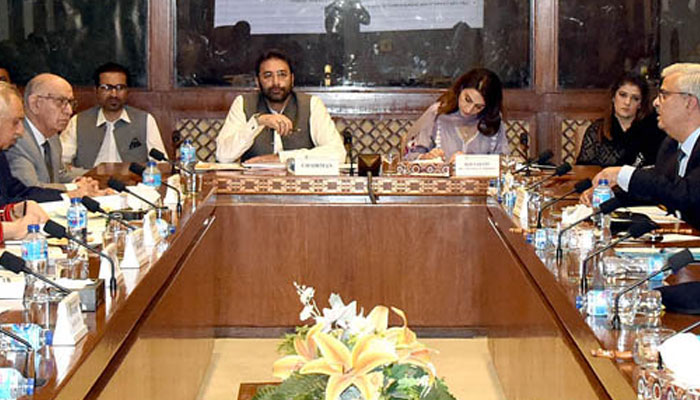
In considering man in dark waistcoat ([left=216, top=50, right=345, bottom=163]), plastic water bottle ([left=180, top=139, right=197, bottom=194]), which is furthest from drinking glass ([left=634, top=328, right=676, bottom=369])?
man in dark waistcoat ([left=216, top=50, right=345, bottom=163])

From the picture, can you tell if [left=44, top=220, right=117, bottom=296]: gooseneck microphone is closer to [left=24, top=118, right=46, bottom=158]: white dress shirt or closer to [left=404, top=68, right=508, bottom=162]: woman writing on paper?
[left=24, top=118, right=46, bottom=158]: white dress shirt

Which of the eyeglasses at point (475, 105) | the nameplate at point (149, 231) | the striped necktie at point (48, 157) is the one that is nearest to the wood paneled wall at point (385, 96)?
the eyeglasses at point (475, 105)

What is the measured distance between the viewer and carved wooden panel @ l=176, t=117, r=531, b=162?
7.71 meters

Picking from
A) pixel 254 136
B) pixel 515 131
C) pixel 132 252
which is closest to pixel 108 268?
→ pixel 132 252

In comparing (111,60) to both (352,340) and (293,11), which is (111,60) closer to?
(293,11)

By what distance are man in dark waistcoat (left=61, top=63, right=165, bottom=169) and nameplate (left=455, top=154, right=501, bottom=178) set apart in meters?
2.30

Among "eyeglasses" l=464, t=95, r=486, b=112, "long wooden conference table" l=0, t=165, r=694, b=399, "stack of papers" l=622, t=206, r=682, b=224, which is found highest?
"eyeglasses" l=464, t=95, r=486, b=112

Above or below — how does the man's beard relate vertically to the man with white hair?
above

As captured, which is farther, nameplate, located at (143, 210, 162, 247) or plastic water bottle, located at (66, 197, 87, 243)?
nameplate, located at (143, 210, 162, 247)

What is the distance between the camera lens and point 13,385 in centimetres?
176

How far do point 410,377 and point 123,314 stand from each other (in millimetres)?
929

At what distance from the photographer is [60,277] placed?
102 inches

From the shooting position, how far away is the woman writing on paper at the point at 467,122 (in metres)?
5.72

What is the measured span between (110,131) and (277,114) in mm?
1326
